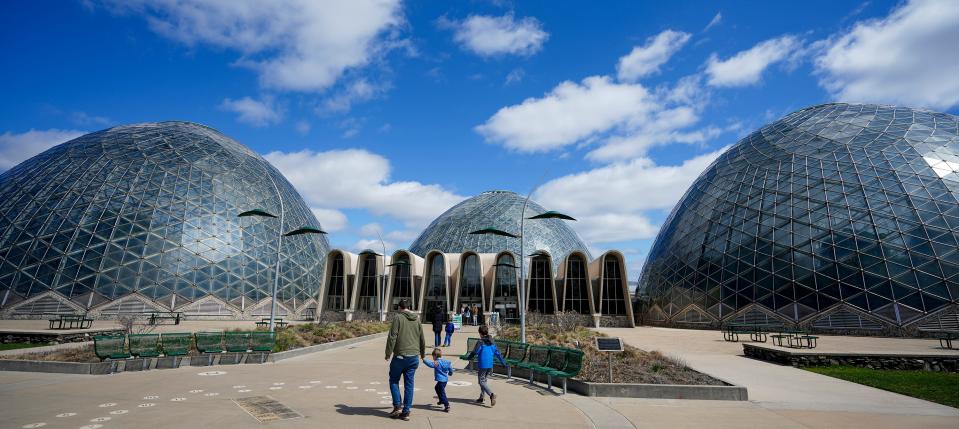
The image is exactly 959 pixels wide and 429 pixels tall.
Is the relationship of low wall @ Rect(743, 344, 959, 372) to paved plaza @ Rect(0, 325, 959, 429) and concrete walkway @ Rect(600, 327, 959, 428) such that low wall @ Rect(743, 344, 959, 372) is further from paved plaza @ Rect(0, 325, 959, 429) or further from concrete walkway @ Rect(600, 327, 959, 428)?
paved plaza @ Rect(0, 325, 959, 429)

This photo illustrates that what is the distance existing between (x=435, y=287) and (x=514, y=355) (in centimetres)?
3907

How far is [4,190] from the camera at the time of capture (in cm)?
4759

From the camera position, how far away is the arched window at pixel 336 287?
53031 millimetres

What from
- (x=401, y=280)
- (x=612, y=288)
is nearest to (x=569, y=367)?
(x=612, y=288)

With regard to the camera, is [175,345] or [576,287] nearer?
[175,345]

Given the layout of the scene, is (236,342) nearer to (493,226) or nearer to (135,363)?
(135,363)

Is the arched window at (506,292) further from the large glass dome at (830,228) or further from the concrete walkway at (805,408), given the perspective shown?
the concrete walkway at (805,408)

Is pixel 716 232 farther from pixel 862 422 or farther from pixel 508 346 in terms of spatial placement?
pixel 862 422

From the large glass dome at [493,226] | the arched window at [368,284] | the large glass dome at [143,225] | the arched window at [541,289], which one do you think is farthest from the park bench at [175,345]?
the large glass dome at [493,226]

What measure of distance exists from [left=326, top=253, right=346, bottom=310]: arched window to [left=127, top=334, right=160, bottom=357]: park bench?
1516 inches

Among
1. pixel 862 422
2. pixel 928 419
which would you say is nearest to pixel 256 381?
pixel 862 422

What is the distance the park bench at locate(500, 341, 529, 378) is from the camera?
13.6 metres

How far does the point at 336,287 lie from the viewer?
53594 millimetres

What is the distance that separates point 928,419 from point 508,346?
32.8 ft
